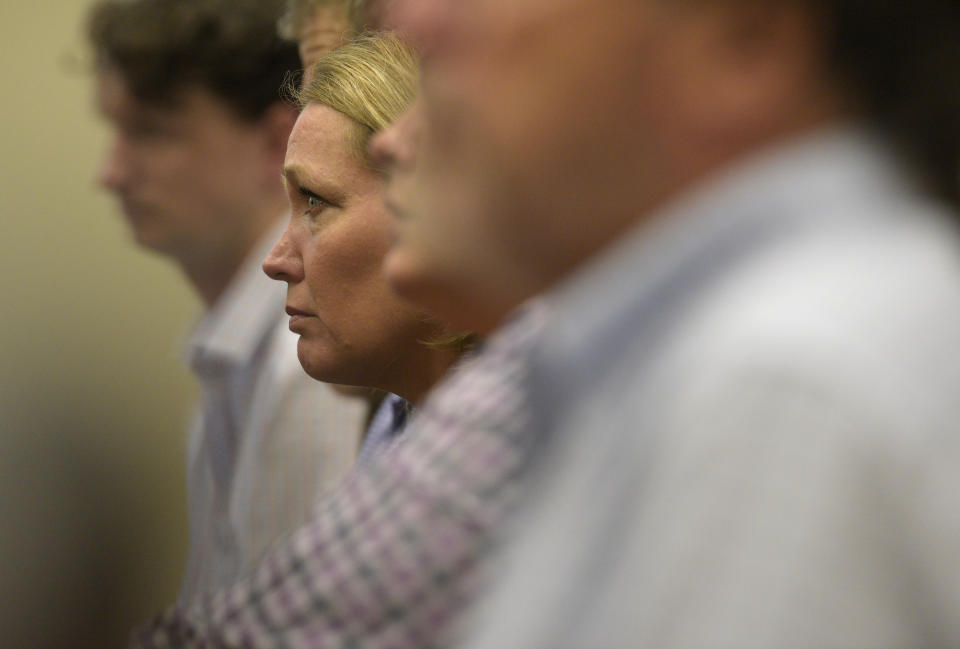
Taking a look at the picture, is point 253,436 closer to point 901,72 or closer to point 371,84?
point 371,84

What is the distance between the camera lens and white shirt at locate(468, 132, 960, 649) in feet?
1.05

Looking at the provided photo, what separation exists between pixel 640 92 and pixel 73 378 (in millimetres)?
2211

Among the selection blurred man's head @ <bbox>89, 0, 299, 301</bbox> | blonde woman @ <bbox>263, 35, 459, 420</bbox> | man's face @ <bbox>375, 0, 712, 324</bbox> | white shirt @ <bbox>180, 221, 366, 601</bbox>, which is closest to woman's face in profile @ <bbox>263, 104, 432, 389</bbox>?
blonde woman @ <bbox>263, 35, 459, 420</bbox>

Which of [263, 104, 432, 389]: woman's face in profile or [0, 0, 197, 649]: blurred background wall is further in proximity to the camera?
[0, 0, 197, 649]: blurred background wall

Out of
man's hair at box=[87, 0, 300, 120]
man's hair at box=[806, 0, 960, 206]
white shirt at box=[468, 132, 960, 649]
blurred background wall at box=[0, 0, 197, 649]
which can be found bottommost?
blurred background wall at box=[0, 0, 197, 649]

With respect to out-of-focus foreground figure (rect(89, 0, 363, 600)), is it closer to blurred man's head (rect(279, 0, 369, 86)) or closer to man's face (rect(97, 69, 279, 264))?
man's face (rect(97, 69, 279, 264))

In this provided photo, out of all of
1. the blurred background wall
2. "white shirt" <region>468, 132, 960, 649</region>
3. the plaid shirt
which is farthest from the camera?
the blurred background wall

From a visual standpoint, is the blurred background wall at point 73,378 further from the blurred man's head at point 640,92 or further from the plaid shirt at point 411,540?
the blurred man's head at point 640,92

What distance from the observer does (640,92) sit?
1.28 ft

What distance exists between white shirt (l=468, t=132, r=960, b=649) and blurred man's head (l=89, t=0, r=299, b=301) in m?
1.32

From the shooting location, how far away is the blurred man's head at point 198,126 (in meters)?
1.70

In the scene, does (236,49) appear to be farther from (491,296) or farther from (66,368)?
(491,296)

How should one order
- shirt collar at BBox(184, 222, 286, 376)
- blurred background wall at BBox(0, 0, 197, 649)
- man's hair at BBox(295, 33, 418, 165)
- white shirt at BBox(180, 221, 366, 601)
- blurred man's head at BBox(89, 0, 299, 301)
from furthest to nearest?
blurred background wall at BBox(0, 0, 197, 649) → blurred man's head at BBox(89, 0, 299, 301) → shirt collar at BBox(184, 222, 286, 376) → white shirt at BBox(180, 221, 366, 601) → man's hair at BBox(295, 33, 418, 165)

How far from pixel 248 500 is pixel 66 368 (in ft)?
4.02
